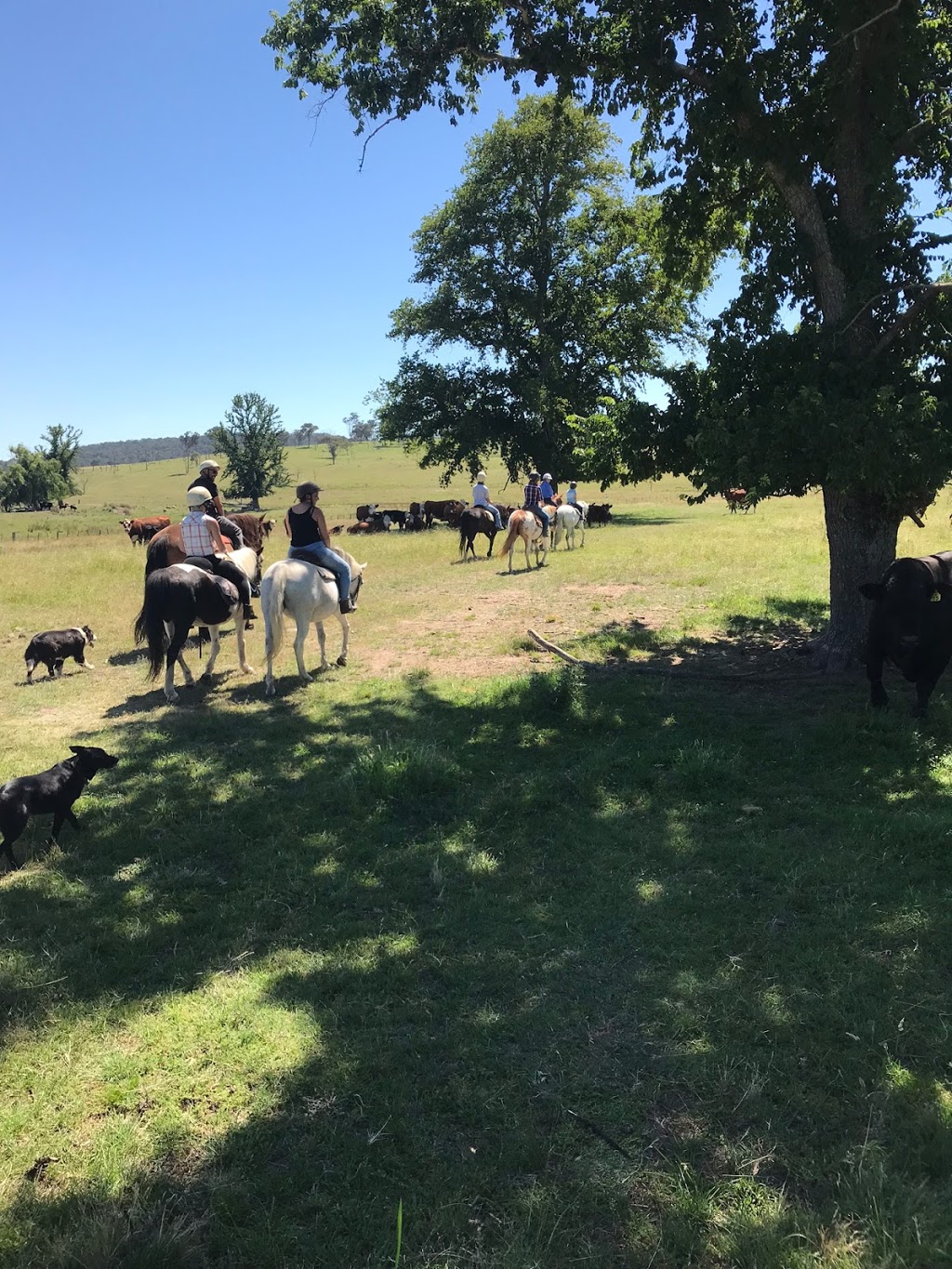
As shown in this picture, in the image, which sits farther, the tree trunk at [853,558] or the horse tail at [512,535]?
the horse tail at [512,535]

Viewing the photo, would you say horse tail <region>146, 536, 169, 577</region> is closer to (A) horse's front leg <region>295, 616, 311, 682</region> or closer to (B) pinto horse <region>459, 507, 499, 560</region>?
(A) horse's front leg <region>295, 616, 311, 682</region>

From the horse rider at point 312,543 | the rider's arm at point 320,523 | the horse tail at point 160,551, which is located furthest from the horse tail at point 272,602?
the horse tail at point 160,551

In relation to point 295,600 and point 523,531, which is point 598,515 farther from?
point 295,600

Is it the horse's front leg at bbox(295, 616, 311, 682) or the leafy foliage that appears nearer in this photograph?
the horse's front leg at bbox(295, 616, 311, 682)

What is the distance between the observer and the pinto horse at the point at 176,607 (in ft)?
27.4

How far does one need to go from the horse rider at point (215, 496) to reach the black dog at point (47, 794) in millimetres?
5544

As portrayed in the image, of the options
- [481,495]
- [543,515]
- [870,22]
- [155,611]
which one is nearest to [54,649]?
[155,611]

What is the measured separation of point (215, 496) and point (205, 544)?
1.69 m

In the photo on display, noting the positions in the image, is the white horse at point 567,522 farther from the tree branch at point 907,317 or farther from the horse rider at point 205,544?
the tree branch at point 907,317

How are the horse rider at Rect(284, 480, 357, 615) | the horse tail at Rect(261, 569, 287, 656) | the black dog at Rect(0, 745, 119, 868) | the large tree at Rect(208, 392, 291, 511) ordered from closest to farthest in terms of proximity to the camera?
the black dog at Rect(0, 745, 119, 868)
the horse tail at Rect(261, 569, 287, 656)
the horse rider at Rect(284, 480, 357, 615)
the large tree at Rect(208, 392, 291, 511)

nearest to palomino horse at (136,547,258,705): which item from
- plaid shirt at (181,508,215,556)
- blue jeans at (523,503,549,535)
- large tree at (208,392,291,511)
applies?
plaid shirt at (181,508,215,556)

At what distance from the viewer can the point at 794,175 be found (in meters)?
7.57

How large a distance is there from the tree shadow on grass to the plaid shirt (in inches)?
151

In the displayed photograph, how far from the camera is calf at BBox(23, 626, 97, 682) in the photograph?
9.62m
